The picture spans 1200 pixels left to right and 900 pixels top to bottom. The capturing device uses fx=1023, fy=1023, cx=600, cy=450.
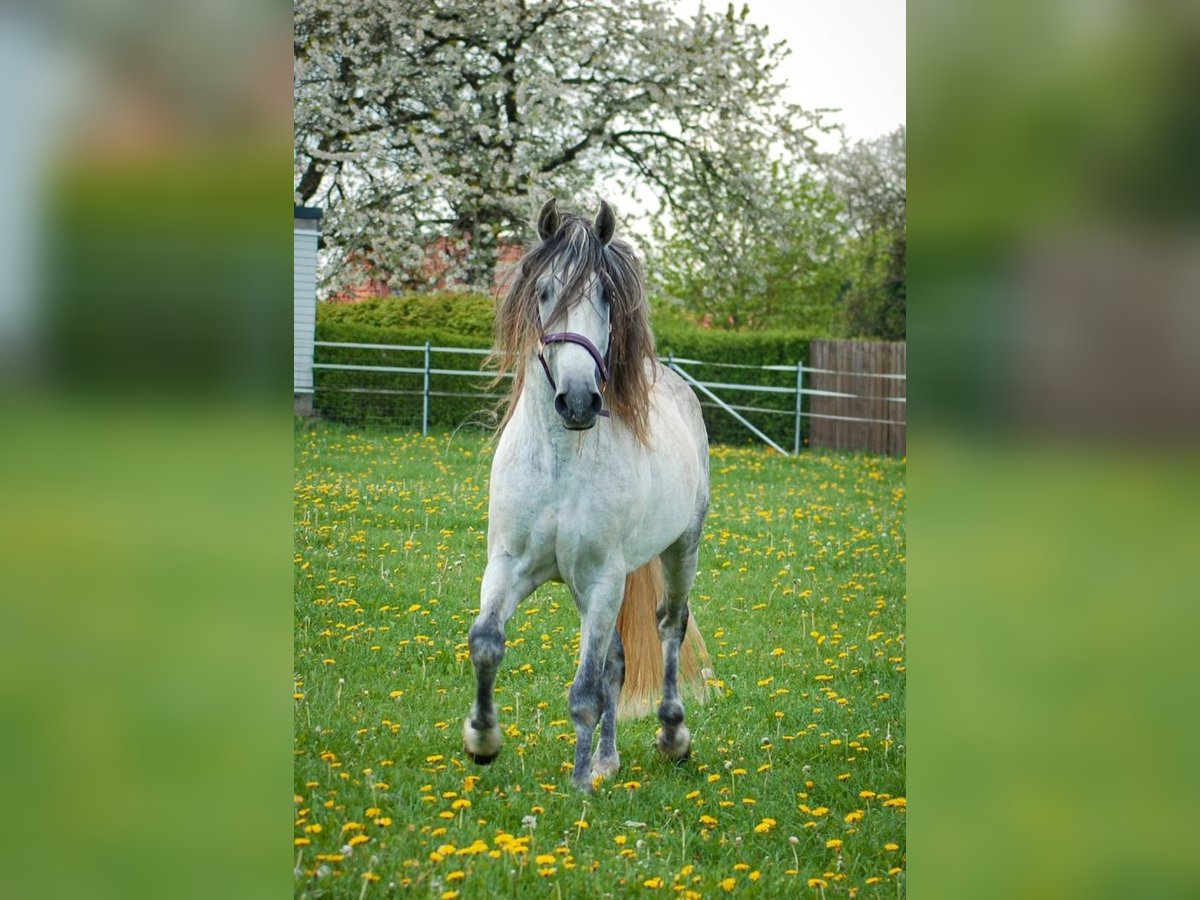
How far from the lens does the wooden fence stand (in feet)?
21.6

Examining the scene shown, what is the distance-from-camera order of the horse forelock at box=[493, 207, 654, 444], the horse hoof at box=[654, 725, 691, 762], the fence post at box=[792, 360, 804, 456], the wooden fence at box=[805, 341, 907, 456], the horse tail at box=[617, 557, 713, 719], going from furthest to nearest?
the wooden fence at box=[805, 341, 907, 456] < the fence post at box=[792, 360, 804, 456] < the horse tail at box=[617, 557, 713, 719] < the horse hoof at box=[654, 725, 691, 762] < the horse forelock at box=[493, 207, 654, 444]

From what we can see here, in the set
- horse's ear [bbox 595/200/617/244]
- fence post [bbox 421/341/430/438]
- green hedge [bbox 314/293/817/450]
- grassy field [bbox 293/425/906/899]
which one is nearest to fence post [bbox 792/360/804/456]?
green hedge [bbox 314/293/817/450]

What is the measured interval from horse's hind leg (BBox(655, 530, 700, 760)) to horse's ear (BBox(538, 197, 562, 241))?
4.62ft

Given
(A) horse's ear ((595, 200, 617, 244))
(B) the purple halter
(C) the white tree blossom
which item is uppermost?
(C) the white tree blossom

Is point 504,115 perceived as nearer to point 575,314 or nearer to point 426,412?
point 426,412

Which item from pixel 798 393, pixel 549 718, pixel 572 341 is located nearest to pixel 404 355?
pixel 549 718

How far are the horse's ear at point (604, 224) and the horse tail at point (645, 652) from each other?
1251 mm

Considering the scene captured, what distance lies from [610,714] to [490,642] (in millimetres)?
678

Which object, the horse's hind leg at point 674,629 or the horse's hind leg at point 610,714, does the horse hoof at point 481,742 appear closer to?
the horse's hind leg at point 610,714

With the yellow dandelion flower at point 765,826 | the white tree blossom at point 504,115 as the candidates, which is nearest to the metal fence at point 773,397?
the white tree blossom at point 504,115

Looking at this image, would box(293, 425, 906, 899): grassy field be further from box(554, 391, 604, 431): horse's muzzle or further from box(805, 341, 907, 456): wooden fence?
box(805, 341, 907, 456): wooden fence
